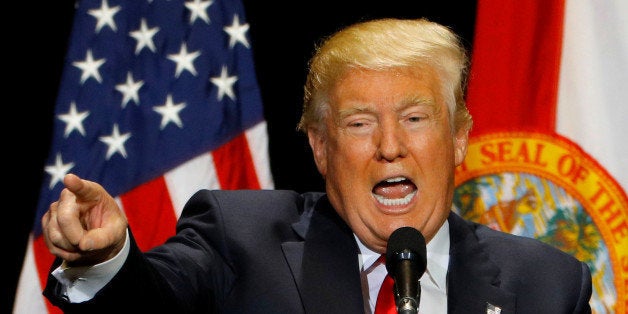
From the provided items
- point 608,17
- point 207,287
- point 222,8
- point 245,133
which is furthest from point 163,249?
point 608,17

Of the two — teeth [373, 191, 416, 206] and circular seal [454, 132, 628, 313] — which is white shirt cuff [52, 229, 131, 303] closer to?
teeth [373, 191, 416, 206]

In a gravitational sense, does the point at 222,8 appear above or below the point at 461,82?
above

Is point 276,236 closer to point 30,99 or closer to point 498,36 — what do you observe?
point 498,36

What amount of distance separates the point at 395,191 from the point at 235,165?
110cm

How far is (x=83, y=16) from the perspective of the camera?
3.05m

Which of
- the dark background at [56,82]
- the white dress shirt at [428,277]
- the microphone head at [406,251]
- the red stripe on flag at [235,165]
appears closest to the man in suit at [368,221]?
the white dress shirt at [428,277]

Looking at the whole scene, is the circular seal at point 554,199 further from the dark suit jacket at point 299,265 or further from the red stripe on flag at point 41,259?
the red stripe on flag at point 41,259

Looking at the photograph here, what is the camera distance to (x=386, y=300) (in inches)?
74.1

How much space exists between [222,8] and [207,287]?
1434 mm

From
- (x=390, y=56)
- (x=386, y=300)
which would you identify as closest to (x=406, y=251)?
(x=386, y=300)

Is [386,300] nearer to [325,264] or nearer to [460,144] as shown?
[325,264]

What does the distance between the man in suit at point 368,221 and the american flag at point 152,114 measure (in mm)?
877

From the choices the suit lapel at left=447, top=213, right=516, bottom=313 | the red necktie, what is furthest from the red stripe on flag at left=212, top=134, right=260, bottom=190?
the red necktie

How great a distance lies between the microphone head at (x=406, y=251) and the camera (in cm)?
149
